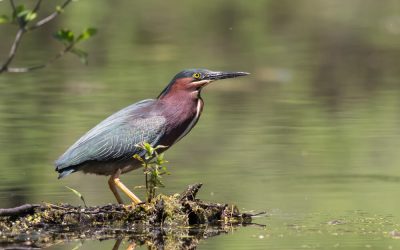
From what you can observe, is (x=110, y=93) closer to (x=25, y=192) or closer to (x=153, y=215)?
(x=25, y=192)

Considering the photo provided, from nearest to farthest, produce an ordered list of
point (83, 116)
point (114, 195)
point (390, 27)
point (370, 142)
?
point (114, 195)
point (370, 142)
point (83, 116)
point (390, 27)

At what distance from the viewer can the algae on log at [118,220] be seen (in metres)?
6.89

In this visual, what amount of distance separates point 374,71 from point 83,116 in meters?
4.28

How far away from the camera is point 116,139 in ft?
25.0

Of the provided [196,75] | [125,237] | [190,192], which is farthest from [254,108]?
[125,237]

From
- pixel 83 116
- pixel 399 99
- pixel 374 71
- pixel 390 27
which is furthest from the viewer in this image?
pixel 390 27

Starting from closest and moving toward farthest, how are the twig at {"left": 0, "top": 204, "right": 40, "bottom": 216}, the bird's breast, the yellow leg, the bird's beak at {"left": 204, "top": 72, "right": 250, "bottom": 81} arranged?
the yellow leg
the twig at {"left": 0, "top": 204, "right": 40, "bottom": 216}
the bird's breast
the bird's beak at {"left": 204, "top": 72, "right": 250, "bottom": 81}

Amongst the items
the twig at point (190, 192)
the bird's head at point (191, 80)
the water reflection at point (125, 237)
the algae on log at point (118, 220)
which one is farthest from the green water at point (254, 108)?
the bird's head at point (191, 80)

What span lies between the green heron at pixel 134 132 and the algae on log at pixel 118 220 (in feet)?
1.02

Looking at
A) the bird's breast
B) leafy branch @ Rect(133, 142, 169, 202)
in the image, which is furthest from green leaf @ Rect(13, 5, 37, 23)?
the bird's breast

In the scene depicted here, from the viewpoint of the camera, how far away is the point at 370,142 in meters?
9.91

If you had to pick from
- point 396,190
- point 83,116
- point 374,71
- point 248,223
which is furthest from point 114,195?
point 374,71

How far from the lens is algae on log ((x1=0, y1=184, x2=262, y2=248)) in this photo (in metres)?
6.89

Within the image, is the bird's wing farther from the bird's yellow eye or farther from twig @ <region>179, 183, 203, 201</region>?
twig @ <region>179, 183, 203, 201</region>
